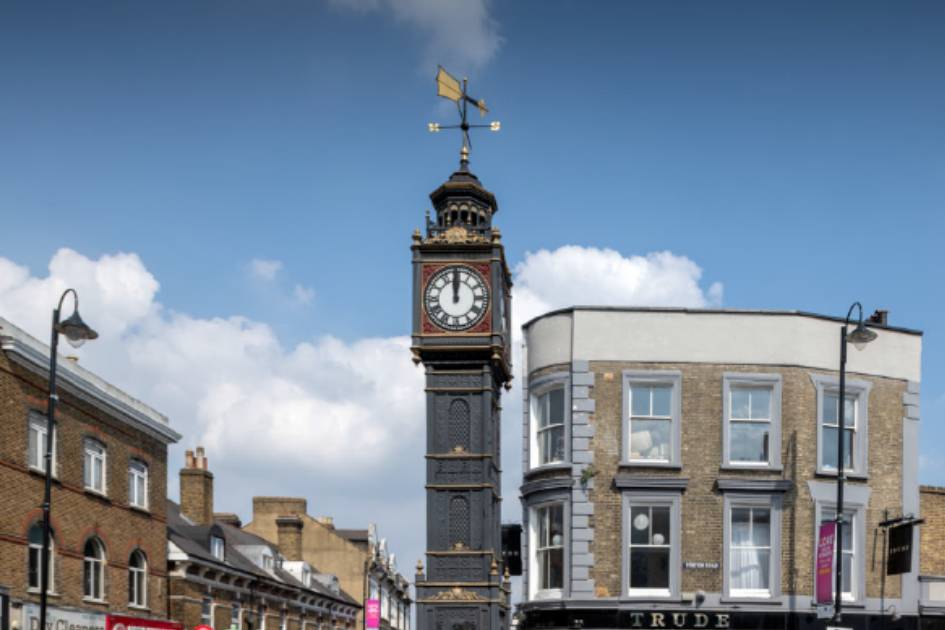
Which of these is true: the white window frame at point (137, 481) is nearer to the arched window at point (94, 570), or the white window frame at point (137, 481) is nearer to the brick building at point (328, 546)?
the arched window at point (94, 570)

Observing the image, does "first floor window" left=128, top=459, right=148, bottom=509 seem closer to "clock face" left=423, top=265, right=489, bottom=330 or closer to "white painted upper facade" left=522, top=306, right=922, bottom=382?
"clock face" left=423, top=265, right=489, bottom=330

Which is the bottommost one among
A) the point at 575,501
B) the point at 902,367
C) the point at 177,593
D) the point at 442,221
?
the point at 177,593

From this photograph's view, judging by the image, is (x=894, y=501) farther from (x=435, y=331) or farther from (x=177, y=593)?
(x=177, y=593)

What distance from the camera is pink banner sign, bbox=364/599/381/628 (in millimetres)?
87475

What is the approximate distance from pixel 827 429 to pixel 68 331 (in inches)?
735

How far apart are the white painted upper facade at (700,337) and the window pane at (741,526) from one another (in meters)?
3.73

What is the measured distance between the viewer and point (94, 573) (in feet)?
Answer: 143

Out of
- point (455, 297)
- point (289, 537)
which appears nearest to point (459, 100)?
point (455, 297)

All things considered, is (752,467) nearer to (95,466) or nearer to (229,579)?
(95,466)

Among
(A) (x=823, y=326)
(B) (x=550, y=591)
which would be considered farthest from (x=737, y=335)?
(B) (x=550, y=591)

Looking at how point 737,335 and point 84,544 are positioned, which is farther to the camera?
point 84,544

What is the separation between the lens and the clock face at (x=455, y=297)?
43.6m

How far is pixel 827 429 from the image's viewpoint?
116ft

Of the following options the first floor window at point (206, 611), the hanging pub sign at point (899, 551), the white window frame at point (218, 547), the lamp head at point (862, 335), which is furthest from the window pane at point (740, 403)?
the white window frame at point (218, 547)
